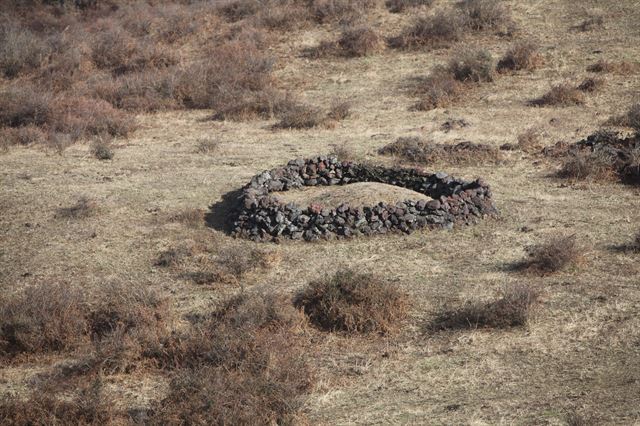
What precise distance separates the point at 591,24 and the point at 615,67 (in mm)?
3082

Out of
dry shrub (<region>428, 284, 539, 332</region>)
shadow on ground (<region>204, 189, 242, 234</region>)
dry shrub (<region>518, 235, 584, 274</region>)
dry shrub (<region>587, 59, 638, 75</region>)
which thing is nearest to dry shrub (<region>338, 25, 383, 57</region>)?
dry shrub (<region>587, 59, 638, 75</region>)

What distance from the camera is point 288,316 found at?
31.6 ft

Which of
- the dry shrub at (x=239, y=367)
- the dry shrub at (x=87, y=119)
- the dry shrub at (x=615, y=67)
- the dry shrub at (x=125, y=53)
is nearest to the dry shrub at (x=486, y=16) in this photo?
the dry shrub at (x=615, y=67)

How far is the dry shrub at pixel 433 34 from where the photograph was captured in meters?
23.2

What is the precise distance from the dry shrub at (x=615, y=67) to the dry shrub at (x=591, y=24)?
8.74 ft

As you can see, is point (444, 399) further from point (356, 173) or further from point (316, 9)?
point (316, 9)

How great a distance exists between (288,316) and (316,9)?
17757mm

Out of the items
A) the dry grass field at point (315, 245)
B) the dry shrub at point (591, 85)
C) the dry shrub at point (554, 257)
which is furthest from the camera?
the dry shrub at point (591, 85)

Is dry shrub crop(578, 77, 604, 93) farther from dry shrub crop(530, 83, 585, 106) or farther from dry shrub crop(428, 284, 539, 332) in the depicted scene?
dry shrub crop(428, 284, 539, 332)

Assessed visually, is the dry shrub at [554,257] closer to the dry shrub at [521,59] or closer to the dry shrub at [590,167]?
the dry shrub at [590,167]

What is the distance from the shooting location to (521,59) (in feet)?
68.7

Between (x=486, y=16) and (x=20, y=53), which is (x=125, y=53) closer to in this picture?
(x=20, y=53)

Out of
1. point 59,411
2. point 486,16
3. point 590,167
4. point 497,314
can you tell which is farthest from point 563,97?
point 59,411

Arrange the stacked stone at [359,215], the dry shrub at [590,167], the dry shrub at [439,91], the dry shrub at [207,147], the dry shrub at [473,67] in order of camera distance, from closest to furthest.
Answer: the stacked stone at [359,215] < the dry shrub at [590,167] < the dry shrub at [207,147] < the dry shrub at [439,91] < the dry shrub at [473,67]
